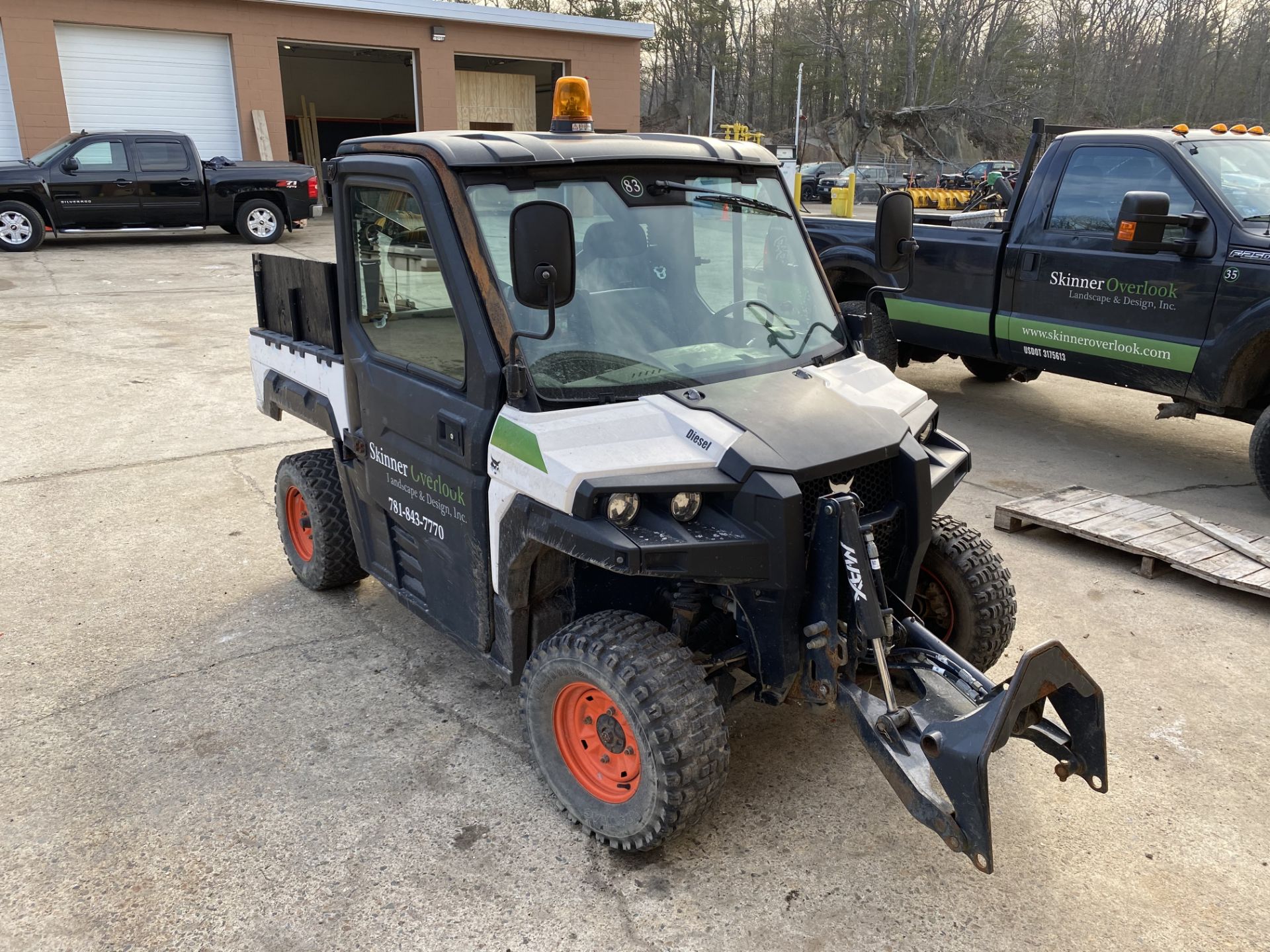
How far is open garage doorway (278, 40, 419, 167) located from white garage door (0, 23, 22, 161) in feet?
30.7

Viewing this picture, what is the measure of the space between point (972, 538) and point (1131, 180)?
3942 millimetres

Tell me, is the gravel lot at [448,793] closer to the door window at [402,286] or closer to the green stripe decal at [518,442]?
the green stripe decal at [518,442]

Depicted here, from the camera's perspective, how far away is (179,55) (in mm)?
21188

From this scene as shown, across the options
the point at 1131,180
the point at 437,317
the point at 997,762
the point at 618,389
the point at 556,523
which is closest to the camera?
the point at 556,523

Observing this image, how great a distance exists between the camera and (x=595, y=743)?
124 inches

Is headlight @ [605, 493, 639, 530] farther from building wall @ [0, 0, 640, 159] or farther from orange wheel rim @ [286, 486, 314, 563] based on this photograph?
building wall @ [0, 0, 640, 159]

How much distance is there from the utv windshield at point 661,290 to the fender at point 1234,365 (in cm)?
351

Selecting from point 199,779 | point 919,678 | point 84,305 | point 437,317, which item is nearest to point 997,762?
point 919,678

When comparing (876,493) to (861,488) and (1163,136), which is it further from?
(1163,136)

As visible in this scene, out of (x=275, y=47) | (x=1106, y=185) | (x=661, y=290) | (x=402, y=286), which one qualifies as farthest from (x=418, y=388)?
(x=275, y=47)

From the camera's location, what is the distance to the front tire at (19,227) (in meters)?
15.7

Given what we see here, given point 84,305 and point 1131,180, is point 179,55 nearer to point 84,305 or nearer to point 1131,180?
point 84,305

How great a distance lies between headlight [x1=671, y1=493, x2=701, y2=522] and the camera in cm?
274

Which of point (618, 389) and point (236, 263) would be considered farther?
point (236, 263)
